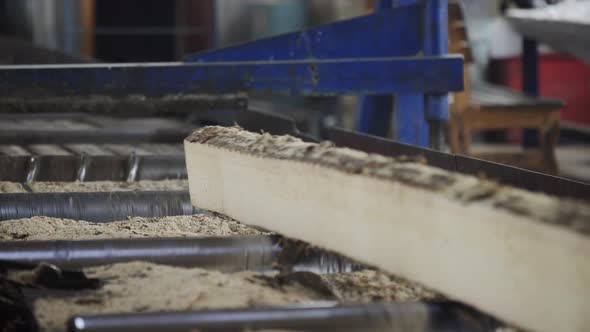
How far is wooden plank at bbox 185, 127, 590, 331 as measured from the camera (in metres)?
1.45

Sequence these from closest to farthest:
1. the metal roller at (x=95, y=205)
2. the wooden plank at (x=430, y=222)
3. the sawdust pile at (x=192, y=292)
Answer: the wooden plank at (x=430, y=222)
the sawdust pile at (x=192, y=292)
the metal roller at (x=95, y=205)

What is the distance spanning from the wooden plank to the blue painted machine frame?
51.7 inches

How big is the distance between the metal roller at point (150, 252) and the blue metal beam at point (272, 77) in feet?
5.17

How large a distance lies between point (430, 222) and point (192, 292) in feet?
1.68

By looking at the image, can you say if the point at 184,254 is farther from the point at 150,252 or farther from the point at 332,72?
the point at 332,72

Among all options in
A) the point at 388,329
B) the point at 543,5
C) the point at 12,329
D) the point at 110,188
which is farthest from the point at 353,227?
the point at 543,5

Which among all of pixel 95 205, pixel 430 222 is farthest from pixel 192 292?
pixel 95 205

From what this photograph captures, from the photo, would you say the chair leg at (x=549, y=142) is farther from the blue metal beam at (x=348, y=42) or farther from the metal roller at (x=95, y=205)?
the metal roller at (x=95, y=205)

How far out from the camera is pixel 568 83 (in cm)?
1016

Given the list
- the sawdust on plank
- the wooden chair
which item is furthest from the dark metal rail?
the wooden chair

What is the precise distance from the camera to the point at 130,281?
6.23 ft

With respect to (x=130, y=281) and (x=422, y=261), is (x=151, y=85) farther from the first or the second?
(x=422, y=261)

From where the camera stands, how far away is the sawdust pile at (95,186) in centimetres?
329

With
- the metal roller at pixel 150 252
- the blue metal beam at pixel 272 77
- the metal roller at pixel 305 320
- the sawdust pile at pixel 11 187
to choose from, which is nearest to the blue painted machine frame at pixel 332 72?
the blue metal beam at pixel 272 77
